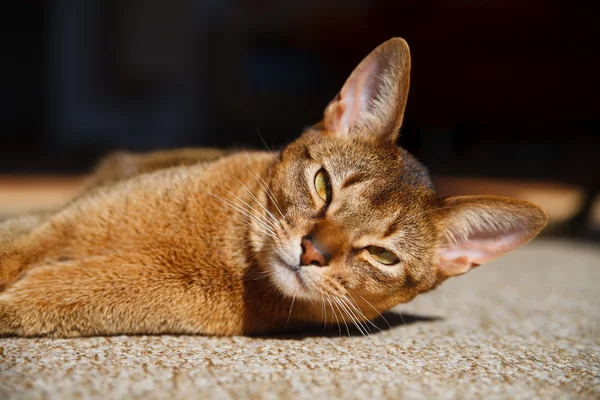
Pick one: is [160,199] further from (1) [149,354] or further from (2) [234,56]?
(2) [234,56]

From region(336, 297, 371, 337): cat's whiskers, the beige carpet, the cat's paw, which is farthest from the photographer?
region(336, 297, 371, 337): cat's whiskers

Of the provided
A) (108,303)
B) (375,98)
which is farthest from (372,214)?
(108,303)

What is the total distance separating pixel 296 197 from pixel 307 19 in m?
3.95

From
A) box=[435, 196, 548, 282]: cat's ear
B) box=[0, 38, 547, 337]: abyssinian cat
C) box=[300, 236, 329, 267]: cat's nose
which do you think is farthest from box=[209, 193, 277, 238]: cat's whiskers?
box=[435, 196, 548, 282]: cat's ear

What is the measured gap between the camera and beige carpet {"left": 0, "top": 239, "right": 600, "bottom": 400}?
3.82ft

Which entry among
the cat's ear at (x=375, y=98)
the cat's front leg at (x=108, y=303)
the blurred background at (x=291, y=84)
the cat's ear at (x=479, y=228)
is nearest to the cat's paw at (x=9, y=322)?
the cat's front leg at (x=108, y=303)

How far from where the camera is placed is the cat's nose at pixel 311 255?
1.51 meters

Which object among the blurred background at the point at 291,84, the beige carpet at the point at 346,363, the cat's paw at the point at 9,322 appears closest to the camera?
the beige carpet at the point at 346,363

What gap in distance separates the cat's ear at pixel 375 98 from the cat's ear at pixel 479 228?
32cm

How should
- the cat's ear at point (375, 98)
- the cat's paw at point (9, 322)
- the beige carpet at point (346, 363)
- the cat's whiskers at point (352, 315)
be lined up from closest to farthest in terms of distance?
the beige carpet at point (346, 363)
the cat's paw at point (9, 322)
the cat's whiskers at point (352, 315)
the cat's ear at point (375, 98)

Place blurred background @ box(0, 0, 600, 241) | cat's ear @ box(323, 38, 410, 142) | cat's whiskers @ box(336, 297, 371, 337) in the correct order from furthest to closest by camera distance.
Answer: blurred background @ box(0, 0, 600, 241), cat's ear @ box(323, 38, 410, 142), cat's whiskers @ box(336, 297, 371, 337)

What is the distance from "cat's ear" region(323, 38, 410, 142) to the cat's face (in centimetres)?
6

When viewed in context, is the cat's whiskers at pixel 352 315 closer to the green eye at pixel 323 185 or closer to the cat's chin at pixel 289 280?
the cat's chin at pixel 289 280

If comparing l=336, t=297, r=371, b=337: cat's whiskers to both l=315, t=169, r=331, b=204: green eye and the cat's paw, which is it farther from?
the cat's paw
